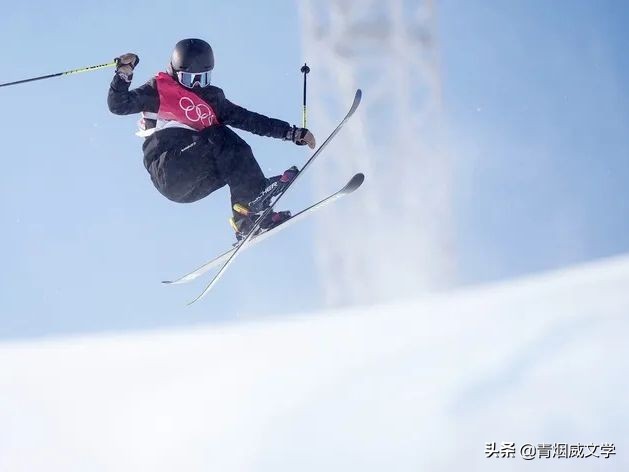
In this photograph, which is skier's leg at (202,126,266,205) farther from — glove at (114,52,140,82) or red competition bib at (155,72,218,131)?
glove at (114,52,140,82)

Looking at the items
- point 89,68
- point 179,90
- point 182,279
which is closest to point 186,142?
point 179,90

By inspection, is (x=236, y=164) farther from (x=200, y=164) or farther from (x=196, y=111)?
(x=196, y=111)

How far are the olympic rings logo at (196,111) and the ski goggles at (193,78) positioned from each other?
148 mm

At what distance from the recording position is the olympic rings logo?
7965 mm

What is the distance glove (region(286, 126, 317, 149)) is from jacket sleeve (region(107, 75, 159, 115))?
1.30 meters

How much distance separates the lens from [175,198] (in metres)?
8.16

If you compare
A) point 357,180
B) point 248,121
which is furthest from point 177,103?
point 357,180

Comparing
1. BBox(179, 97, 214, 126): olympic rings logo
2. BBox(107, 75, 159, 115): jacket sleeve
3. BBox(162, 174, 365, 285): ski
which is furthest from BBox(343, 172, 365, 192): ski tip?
BBox(107, 75, 159, 115): jacket sleeve

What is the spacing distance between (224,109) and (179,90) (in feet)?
1.58

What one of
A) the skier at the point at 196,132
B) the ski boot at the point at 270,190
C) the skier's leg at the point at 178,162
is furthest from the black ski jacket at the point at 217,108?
the ski boot at the point at 270,190

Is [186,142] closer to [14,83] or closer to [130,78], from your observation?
[130,78]

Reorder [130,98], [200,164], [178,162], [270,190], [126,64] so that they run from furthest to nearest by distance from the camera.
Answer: [270,190]
[200,164]
[178,162]
[130,98]
[126,64]

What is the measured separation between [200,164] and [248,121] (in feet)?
2.14

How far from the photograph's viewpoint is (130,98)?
7.71 meters
